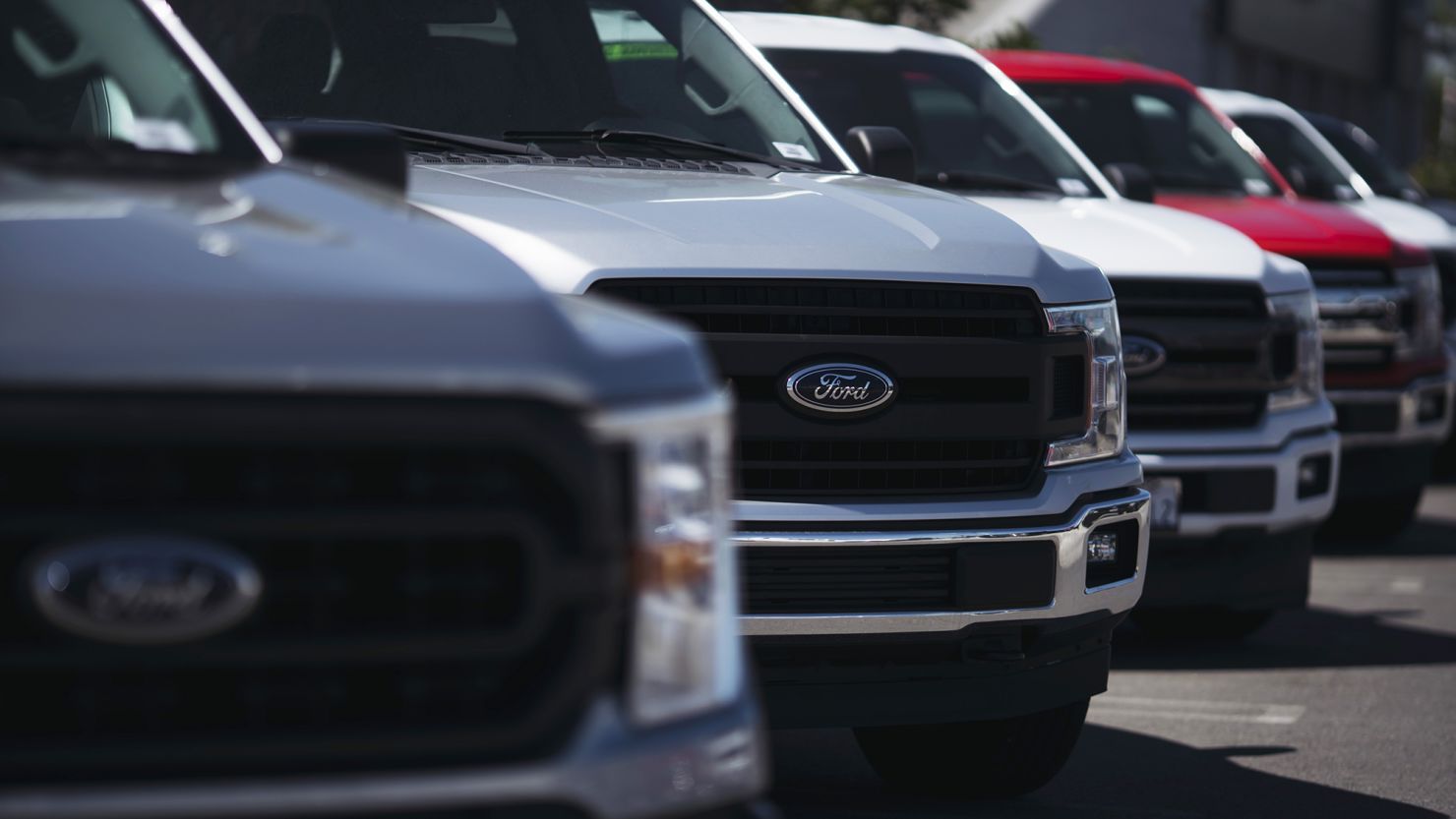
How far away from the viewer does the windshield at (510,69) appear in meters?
5.55

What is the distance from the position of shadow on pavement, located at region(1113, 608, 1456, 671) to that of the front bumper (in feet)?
17.3

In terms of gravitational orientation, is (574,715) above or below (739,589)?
above

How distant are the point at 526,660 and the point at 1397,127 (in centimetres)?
5438

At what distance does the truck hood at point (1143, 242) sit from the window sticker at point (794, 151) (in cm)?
135

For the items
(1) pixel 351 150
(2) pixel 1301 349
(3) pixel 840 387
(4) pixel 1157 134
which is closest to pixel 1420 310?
(4) pixel 1157 134

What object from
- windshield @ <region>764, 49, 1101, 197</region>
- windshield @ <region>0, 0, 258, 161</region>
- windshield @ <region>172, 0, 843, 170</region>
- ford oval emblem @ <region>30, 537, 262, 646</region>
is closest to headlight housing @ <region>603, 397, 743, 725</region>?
ford oval emblem @ <region>30, 537, 262, 646</region>

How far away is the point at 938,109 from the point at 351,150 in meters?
5.35

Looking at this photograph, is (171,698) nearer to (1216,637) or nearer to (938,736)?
(938,736)

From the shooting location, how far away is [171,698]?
2352mm

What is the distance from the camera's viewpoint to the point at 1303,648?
8289 mm

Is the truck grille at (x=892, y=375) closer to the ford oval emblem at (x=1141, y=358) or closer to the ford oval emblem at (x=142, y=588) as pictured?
the ford oval emblem at (x=142, y=588)

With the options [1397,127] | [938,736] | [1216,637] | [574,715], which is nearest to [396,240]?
[574,715]

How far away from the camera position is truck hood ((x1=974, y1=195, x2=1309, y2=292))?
7.42 metres

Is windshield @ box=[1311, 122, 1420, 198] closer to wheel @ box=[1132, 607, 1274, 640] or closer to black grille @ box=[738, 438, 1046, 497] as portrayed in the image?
wheel @ box=[1132, 607, 1274, 640]
